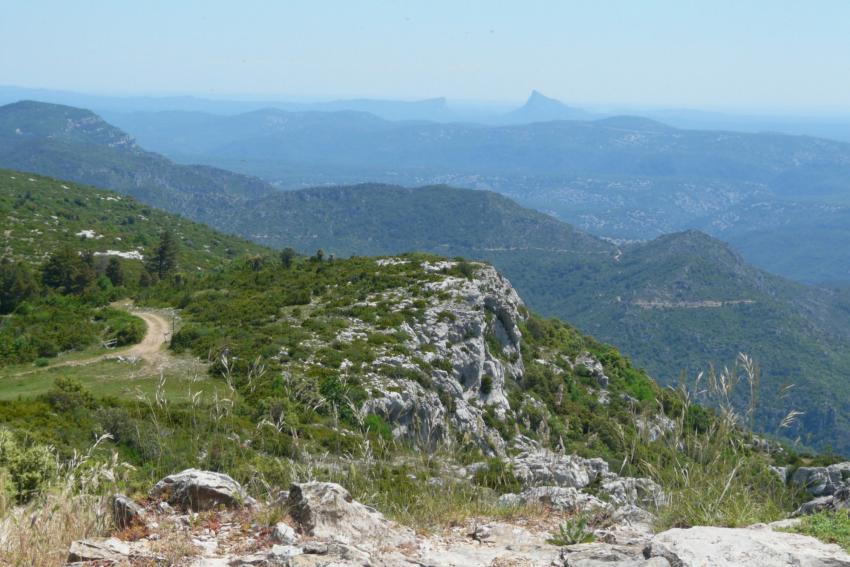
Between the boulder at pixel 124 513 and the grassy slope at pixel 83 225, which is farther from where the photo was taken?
the grassy slope at pixel 83 225

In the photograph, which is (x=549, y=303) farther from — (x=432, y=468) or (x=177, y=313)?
(x=432, y=468)

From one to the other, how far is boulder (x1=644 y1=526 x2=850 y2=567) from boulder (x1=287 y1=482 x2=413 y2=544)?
2215 millimetres

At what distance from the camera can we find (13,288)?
84.7ft

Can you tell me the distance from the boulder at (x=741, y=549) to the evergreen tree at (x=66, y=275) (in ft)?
103

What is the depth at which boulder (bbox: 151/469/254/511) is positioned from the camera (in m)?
5.75

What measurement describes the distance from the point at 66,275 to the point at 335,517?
99.2ft

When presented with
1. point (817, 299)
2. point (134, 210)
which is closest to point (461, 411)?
point (134, 210)

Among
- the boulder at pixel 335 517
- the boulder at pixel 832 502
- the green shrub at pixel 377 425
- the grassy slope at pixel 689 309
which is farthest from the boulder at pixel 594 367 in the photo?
the grassy slope at pixel 689 309

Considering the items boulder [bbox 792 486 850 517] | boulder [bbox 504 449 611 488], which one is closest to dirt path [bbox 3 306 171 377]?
boulder [bbox 504 449 611 488]

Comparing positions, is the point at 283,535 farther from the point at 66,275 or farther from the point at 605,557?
the point at 66,275

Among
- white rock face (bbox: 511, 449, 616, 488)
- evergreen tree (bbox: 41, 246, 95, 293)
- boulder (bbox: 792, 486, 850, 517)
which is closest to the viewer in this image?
boulder (bbox: 792, 486, 850, 517)

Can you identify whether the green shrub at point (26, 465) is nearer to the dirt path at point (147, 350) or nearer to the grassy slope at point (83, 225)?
the dirt path at point (147, 350)

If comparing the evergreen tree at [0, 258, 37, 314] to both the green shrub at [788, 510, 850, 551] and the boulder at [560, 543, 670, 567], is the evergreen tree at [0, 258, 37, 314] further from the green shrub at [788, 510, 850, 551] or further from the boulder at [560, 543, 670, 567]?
the green shrub at [788, 510, 850, 551]

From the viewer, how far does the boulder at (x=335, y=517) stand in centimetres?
508
